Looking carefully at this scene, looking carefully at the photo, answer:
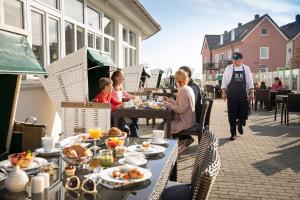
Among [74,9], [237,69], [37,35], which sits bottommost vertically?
[237,69]

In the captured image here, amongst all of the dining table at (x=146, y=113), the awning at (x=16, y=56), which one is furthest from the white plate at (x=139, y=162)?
the dining table at (x=146, y=113)

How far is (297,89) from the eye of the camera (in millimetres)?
19016

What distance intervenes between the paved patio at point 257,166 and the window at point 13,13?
3297mm

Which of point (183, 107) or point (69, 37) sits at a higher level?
point (69, 37)

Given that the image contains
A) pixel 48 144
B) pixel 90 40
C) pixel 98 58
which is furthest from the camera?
pixel 90 40

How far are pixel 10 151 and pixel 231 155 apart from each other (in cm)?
400

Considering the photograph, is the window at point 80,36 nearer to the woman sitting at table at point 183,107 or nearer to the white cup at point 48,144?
the woman sitting at table at point 183,107

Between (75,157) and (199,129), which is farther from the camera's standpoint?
(199,129)

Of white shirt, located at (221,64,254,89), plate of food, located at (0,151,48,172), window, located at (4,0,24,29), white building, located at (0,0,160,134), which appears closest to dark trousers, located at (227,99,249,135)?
white shirt, located at (221,64,254,89)

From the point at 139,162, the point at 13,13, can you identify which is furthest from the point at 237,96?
the point at 139,162

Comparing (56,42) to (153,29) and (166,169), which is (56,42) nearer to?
(166,169)

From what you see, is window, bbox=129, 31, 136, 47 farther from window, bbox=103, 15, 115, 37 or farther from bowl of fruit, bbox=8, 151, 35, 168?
bowl of fruit, bbox=8, 151, 35, 168

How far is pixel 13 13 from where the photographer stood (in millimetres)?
5078

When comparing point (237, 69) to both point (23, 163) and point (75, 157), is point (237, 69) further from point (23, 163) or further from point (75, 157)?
point (23, 163)
